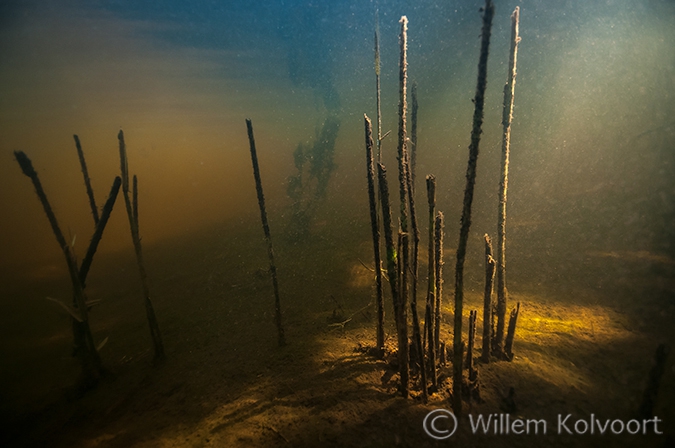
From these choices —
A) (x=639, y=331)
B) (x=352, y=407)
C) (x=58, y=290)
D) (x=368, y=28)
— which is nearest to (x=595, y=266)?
(x=639, y=331)

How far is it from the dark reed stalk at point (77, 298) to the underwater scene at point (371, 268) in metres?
0.04

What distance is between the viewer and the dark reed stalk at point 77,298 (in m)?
4.01

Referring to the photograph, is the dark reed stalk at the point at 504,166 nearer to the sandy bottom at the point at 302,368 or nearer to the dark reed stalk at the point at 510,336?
the dark reed stalk at the point at 510,336

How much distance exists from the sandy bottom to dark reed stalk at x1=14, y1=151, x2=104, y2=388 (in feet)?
0.98

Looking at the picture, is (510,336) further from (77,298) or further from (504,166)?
(77,298)

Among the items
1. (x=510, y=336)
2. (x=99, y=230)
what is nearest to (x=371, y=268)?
(x=510, y=336)

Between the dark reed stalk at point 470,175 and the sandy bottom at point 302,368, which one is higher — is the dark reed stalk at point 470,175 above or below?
above

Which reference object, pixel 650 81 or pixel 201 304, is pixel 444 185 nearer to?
pixel 650 81

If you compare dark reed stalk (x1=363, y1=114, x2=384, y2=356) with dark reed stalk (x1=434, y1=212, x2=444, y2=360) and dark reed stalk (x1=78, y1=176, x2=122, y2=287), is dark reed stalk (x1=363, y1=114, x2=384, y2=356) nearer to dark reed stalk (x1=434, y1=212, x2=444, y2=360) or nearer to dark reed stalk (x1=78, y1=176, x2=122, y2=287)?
dark reed stalk (x1=434, y1=212, x2=444, y2=360)

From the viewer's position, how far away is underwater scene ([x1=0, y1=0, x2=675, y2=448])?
3.25 meters

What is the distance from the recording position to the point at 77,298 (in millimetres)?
4320

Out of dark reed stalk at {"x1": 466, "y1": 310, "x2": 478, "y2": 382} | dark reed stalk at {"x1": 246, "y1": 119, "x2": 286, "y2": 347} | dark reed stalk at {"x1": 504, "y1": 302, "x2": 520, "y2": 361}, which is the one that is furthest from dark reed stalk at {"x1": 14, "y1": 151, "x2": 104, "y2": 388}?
dark reed stalk at {"x1": 504, "y1": 302, "x2": 520, "y2": 361}

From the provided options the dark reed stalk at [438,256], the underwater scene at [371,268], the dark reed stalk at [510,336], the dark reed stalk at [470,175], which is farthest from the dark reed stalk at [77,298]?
the dark reed stalk at [510,336]

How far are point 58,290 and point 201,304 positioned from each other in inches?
269
